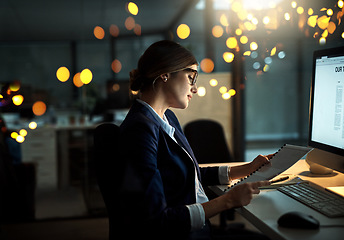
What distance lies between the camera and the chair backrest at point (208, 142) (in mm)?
2633

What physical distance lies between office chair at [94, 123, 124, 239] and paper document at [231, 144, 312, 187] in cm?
56

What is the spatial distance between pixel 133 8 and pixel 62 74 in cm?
99

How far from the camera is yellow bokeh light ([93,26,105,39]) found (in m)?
3.77

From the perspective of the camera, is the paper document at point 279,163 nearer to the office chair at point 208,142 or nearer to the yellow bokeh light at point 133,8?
the office chair at point 208,142

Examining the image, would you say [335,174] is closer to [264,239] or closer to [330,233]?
[330,233]

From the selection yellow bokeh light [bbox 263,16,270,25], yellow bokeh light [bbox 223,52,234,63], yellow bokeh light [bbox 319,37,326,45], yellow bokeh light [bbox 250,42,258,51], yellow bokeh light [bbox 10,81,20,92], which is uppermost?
yellow bokeh light [bbox 263,16,270,25]

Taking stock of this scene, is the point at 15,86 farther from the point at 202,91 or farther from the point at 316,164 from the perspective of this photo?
the point at 316,164

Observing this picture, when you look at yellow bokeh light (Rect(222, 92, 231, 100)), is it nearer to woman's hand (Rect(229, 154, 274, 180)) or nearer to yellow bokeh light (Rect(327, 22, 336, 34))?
yellow bokeh light (Rect(327, 22, 336, 34))

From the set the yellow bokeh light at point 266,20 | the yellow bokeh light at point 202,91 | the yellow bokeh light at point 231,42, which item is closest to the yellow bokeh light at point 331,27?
the yellow bokeh light at point 266,20

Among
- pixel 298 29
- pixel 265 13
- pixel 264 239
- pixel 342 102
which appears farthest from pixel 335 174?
pixel 265 13

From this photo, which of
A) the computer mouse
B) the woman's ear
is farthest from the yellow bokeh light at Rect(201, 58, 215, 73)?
the computer mouse

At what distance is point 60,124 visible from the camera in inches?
147

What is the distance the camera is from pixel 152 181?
1167 mm

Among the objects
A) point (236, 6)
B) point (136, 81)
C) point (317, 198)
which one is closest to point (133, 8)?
point (236, 6)
